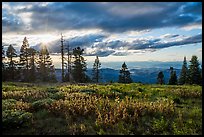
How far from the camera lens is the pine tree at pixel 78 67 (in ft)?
247

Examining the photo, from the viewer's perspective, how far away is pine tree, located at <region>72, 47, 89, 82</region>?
7522cm

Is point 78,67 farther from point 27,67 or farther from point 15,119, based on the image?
point 15,119

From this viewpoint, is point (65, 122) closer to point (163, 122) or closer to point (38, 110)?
point (38, 110)

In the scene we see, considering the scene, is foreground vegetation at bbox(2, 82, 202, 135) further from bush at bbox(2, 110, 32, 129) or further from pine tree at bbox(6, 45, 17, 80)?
pine tree at bbox(6, 45, 17, 80)

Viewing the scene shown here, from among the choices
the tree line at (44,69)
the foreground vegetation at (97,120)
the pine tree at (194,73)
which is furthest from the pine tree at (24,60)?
the foreground vegetation at (97,120)

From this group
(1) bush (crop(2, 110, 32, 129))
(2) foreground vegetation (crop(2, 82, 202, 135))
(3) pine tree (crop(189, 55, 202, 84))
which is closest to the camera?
(2) foreground vegetation (crop(2, 82, 202, 135))

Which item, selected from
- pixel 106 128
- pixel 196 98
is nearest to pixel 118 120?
pixel 106 128

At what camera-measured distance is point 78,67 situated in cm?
7581

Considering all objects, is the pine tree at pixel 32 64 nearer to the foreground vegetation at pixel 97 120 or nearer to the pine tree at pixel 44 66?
the pine tree at pixel 44 66

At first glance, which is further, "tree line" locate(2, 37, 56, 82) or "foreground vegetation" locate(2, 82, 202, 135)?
"tree line" locate(2, 37, 56, 82)

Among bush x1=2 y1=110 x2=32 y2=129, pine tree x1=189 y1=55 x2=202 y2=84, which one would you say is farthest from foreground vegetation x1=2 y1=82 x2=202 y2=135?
pine tree x1=189 y1=55 x2=202 y2=84

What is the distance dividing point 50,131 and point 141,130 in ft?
9.95

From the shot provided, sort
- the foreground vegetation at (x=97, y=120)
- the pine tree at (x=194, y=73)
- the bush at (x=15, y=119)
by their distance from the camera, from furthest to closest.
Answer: the pine tree at (x=194, y=73) < the bush at (x=15, y=119) < the foreground vegetation at (x=97, y=120)

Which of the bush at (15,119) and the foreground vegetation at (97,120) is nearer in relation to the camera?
the foreground vegetation at (97,120)
